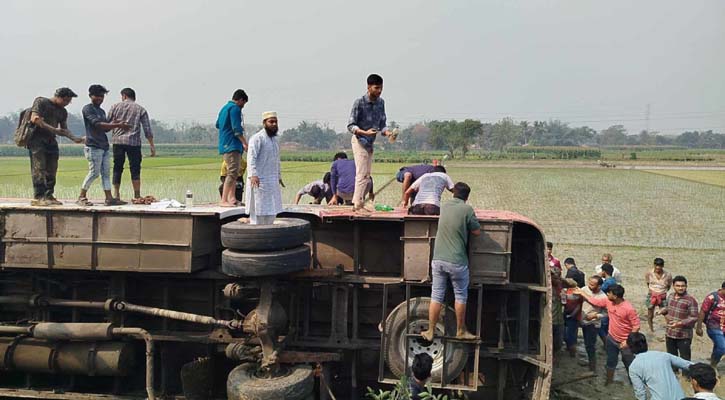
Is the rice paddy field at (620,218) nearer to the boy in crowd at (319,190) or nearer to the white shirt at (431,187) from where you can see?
the white shirt at (431,187)

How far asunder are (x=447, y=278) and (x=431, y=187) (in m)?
1.59

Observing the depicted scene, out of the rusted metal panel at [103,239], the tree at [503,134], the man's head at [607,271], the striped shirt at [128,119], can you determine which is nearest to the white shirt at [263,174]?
the rusted metal panel at [103,239]

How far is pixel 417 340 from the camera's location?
6426 millimetres

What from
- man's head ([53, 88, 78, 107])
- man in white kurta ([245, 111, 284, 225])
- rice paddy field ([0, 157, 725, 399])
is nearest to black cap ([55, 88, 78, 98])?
man's head ([53, 88, 78, 107])

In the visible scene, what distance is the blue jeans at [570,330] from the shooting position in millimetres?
8734

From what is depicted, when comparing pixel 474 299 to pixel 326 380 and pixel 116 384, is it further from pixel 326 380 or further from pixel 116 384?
pixel 116 384

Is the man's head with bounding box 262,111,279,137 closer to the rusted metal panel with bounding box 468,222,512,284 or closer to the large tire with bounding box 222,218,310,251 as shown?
the large tire with bounding box 222,218,310,251

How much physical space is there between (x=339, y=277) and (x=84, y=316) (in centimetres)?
376

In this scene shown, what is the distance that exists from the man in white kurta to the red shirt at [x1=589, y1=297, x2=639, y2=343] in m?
5.13

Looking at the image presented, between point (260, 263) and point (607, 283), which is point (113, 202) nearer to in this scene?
point (260, 263)

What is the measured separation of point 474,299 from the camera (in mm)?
6785

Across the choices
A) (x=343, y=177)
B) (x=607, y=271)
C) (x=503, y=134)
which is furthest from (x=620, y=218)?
(x=503, y=134)

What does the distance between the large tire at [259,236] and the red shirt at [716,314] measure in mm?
6727

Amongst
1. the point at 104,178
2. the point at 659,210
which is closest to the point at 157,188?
the point at 104,178
